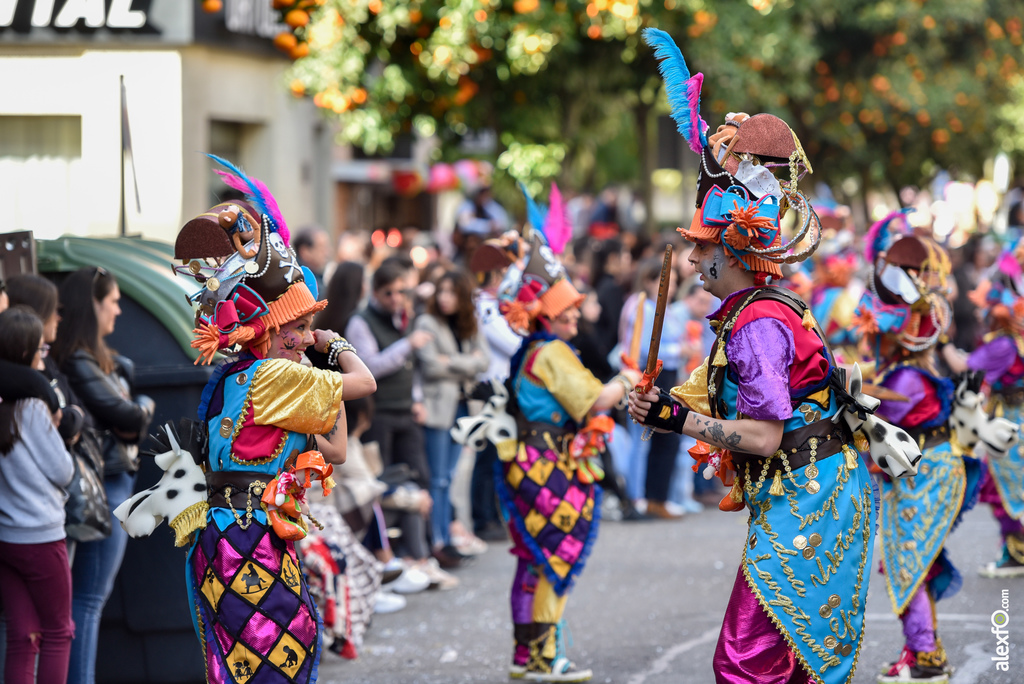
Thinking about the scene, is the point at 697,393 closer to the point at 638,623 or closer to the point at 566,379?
the point at 566,379

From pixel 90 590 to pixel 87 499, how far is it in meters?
0.47

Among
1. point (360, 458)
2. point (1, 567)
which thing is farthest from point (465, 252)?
point (1, 567)

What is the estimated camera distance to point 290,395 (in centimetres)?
394

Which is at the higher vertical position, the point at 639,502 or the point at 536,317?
the point at 536,317

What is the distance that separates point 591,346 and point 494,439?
3702 mm

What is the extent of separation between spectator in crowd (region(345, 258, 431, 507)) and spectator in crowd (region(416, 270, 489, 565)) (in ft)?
0.78

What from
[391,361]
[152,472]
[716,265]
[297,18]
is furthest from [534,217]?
[297,18]

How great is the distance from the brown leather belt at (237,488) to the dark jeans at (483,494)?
5119mm

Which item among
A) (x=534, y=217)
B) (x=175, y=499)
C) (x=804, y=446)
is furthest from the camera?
(x=534, y=217)

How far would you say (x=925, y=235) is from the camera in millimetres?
6320

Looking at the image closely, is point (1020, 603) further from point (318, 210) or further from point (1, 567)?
point (318, 210)

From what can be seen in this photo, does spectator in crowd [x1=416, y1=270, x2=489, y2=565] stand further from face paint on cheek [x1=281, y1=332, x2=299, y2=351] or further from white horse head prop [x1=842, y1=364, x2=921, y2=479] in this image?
white horse head prop [x1=842, y1=364, x2=921, y2=479]

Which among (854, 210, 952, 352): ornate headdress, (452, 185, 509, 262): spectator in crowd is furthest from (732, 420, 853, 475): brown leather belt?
(452, 185, 509, 262): spectator in crowd

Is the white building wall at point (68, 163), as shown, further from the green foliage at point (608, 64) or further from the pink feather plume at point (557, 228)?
the green foliage at point (608, 64)
